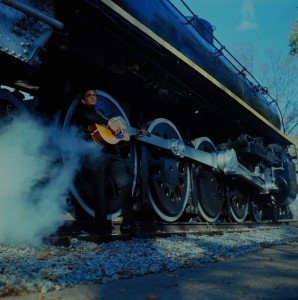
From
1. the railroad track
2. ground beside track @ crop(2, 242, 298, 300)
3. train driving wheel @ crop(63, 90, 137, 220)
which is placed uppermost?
train driving wheel @ crop(63, 90, 137, 220)

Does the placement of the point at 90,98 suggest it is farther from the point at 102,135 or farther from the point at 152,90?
the point at 152,90

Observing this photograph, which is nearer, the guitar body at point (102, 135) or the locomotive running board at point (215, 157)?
the guitar body at point (102, 135)

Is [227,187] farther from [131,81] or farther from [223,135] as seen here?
[131,81]

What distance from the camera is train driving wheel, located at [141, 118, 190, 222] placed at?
4.35 metres

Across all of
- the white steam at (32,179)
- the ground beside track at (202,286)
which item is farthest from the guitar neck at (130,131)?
the ground beside track at (202,286)

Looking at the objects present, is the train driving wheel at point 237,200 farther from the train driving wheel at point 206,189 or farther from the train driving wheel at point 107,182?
Answer: the train driving wheel at point 107,182

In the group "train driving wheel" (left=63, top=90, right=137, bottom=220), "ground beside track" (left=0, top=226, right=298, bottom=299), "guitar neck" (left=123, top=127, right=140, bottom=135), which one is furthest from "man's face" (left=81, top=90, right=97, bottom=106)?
"ground beside track" (left=0, top=226, right=298, bottom=299)

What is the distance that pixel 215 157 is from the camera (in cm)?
576

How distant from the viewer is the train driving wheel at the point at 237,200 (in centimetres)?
661

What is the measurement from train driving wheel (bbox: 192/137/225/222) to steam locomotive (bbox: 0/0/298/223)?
0.02 metres

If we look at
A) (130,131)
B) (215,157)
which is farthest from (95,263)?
(215,157)

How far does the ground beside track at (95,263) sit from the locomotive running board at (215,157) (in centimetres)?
130

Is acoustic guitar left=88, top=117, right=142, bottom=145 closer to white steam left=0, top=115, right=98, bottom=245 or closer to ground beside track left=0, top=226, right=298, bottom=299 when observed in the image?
white steam left=0, top=115, right=98, bottom=245

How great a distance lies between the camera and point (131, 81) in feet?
12.9
